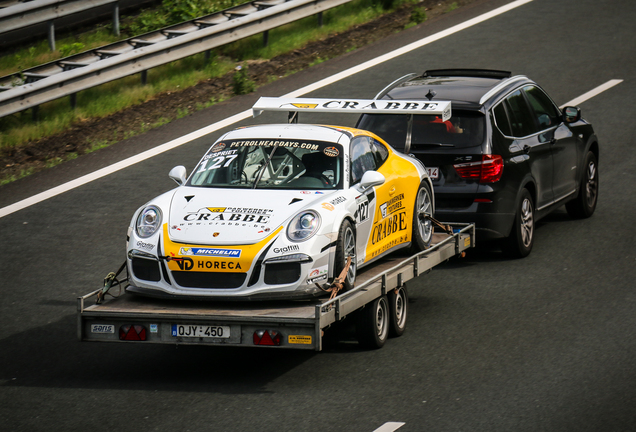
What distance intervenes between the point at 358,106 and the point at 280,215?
241 centimetres

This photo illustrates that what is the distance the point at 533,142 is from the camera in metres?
11.9

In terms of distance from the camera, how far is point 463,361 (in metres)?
8.31

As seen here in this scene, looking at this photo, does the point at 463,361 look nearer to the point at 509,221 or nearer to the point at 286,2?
the point at 509,221

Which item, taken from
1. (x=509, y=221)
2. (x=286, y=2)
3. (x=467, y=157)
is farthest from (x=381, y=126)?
(x=286, y=2)

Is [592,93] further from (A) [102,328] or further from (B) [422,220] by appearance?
(A) [102,328]

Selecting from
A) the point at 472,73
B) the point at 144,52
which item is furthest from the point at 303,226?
the point at 144,52

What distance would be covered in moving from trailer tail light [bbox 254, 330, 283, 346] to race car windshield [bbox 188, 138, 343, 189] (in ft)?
5.79

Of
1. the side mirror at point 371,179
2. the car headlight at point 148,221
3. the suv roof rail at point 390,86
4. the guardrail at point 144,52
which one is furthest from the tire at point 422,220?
the guardrail at point 144,52

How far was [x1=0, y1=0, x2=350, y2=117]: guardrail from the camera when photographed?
15211mm

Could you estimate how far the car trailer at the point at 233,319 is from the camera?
7.47 meters

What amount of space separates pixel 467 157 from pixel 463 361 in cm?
334

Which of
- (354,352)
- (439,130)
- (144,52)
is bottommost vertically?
(354,352)

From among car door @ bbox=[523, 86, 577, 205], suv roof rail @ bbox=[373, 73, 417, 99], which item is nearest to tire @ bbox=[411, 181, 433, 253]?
suv roof rail @ bbox=[373, 73, 417, 99]

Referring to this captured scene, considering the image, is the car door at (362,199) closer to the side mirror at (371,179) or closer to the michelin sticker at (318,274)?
the side mirror at (371,179)
